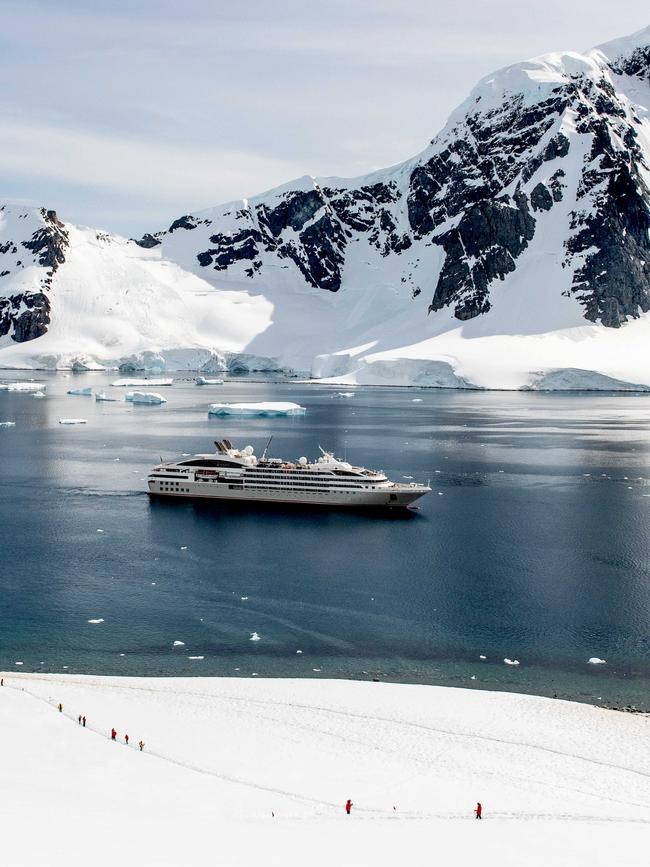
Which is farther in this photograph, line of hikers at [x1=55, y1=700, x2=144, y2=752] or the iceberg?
the iceberg

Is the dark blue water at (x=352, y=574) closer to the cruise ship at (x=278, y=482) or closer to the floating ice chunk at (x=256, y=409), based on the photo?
the cruise ship at (x=278, y=482)

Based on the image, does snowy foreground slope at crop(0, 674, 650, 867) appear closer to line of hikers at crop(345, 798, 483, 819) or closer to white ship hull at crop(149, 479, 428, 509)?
line of hikers at crop(345, 798, 483, 819)

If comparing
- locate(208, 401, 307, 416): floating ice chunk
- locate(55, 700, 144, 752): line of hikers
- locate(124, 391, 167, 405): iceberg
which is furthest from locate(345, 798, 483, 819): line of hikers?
locate(124, 391, 167, 405): iceberg

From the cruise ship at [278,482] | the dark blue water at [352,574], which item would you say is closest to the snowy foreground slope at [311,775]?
the dark blue water at [352,574]

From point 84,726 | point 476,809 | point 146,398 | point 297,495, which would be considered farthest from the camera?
point 146,398

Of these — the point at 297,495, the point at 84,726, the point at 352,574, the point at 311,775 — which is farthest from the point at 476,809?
the point at 297,495

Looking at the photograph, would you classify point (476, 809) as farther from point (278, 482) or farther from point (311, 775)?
point (278, 482)
